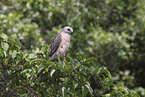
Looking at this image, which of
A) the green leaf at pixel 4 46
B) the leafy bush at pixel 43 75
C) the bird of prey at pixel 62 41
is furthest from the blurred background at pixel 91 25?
the green leaf at pixel 4 46

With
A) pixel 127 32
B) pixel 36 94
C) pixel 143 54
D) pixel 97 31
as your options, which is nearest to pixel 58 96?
pixel 36 94

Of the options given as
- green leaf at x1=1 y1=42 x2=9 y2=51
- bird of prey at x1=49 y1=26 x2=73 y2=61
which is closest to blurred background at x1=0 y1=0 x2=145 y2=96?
bird of prey at x1=49 y1=26 x2=73 y2=61

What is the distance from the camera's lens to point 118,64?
7422mm

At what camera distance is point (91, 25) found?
655cm

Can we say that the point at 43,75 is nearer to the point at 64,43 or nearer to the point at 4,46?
the point at 4,46

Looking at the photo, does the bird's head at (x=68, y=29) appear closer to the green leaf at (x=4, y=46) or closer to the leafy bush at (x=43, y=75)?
the leafy bush at (x=43, y=75)

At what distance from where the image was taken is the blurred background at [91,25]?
6.21 metres

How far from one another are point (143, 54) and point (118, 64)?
1.05 metres

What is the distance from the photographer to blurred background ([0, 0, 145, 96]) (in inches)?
245

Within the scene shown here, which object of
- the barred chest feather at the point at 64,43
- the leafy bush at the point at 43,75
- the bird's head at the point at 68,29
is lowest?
the leafy bush at the point at 43,75

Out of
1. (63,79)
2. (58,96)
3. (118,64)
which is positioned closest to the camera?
(63,79)

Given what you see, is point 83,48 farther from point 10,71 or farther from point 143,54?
point 10,71

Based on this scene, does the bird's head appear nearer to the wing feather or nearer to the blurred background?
the wing feather

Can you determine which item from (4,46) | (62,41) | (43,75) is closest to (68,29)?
(62,41)
